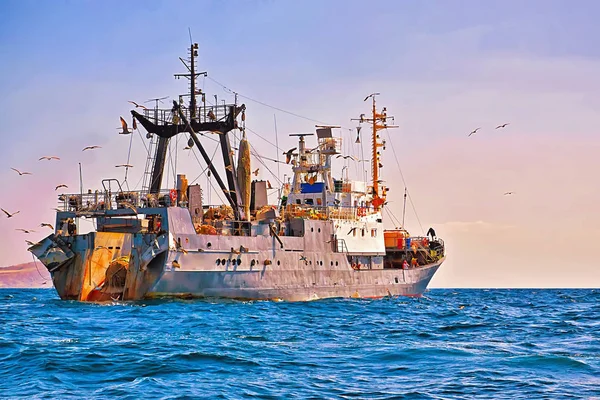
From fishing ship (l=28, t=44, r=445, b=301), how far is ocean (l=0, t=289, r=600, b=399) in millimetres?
4928

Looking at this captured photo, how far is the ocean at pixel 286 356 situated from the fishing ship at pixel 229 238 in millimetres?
4928

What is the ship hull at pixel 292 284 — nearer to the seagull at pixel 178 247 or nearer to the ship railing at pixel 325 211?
the seagull at pixel 178 247

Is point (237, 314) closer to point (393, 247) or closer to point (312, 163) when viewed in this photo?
point (312, 163)

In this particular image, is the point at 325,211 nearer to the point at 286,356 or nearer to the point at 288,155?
the point at 288,155

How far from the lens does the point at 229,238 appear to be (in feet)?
127

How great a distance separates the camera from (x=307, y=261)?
4462 cm

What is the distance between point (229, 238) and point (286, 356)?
61.8ft

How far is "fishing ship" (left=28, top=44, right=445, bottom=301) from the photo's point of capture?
36906mm

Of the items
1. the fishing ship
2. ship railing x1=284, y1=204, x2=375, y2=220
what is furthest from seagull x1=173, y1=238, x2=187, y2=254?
ship railing x1=284, y1=204, x2=375, y2=220

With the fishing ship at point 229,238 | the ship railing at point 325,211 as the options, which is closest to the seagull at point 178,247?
the fishing ship at point 229,238

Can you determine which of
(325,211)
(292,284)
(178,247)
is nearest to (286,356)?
(178,247)

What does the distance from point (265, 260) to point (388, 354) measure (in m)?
20.9

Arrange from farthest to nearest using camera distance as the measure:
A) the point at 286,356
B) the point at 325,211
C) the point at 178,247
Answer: the point at 325,211
the point at 178,247
the point at 286,356

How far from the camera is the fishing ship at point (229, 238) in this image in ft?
121
